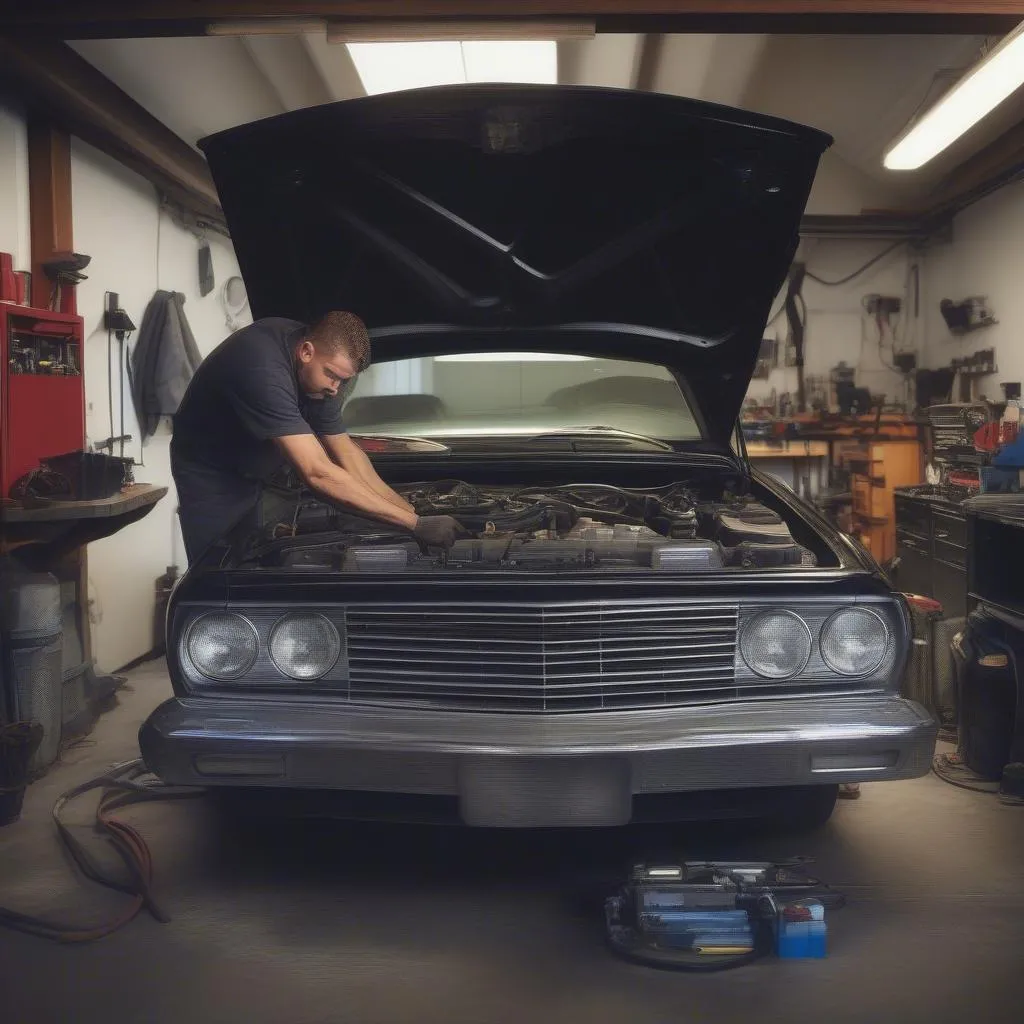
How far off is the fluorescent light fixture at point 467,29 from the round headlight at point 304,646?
8.27 feet

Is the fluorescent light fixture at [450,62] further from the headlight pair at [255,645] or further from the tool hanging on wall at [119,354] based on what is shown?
the headlight pair at [255,645]

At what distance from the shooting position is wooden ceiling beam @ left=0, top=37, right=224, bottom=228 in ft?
13.0

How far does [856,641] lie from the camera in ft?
7.20

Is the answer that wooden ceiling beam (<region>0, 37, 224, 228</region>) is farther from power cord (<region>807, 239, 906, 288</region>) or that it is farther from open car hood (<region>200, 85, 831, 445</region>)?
power cord (<region>807, 239, 906, 288</region>)

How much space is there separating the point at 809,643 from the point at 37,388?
113 inches

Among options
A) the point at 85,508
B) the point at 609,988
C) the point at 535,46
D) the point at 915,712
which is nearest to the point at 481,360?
the point at 85,508

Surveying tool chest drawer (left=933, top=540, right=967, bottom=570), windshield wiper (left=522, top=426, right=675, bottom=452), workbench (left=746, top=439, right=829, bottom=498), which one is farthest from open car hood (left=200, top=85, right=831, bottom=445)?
workbench (left=746, top=439, right=829, bottom=498)

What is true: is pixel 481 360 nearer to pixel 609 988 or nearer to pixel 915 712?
pixel 915 712

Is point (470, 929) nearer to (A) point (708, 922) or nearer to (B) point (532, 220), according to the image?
(A) point (708, 922)

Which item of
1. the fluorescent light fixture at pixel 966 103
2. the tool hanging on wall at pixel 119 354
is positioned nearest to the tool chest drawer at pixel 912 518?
the fluorescent light fixture at pixel 966 103

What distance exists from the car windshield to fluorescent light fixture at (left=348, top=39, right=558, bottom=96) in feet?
7.16

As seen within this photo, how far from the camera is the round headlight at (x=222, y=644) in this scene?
7.18ft

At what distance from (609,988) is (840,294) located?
7751 millimetres

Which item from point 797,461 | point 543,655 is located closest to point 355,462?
point 543,655
